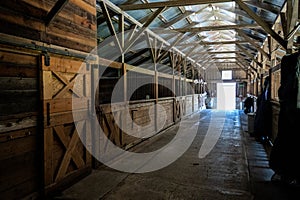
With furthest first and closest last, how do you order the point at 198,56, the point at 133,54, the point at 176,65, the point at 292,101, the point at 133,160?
the point at 198,56
the point at 176,65
the point at 133,54
the point at 133,160
the point at 292,101

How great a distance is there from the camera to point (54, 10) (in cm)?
272

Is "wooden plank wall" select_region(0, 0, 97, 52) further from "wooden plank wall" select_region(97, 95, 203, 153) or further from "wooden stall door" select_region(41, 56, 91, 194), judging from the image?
"wooden plank wall" select_region(97, 95, 203, 153)

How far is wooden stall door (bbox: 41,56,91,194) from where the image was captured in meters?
2.78

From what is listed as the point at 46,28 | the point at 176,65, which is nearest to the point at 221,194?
the point at 46,28

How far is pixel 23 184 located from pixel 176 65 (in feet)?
27.0

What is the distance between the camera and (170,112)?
8281mm

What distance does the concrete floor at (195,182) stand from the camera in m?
2.84

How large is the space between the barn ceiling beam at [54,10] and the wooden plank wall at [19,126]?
0.48 m

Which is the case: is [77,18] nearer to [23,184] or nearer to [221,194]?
[23,184]

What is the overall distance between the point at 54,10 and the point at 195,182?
282 centimetres

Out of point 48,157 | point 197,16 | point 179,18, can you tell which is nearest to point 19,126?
point 48,157

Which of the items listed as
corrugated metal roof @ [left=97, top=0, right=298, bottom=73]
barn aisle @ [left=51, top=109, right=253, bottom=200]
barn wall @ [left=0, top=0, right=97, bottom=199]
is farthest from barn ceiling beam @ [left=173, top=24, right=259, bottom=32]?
barn wall @ [left=0, top=0, right=97, bottom=199]

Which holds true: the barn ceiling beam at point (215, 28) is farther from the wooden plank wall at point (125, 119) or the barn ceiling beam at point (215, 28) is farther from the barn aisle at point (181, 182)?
the barn aisle at point (181, 182)

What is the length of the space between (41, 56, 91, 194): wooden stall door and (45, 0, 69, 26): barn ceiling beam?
0.44m
